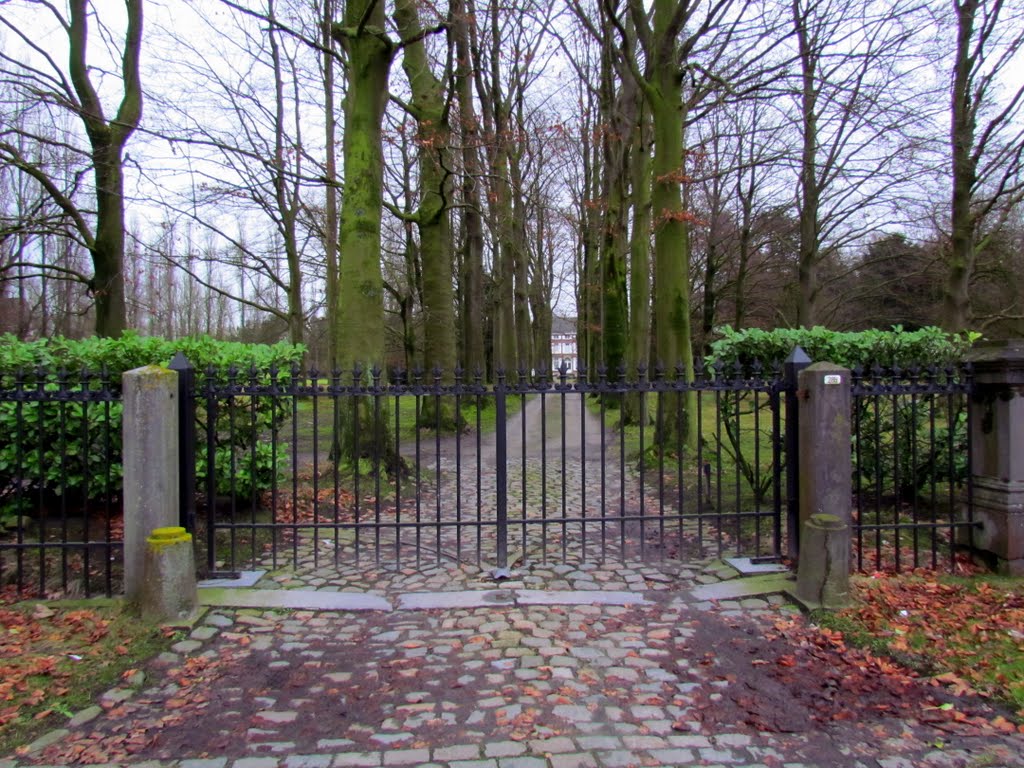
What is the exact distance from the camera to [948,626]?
4.45 m

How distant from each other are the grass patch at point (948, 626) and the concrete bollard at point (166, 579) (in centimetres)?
440

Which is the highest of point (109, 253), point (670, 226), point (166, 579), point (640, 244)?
point (640, 244)

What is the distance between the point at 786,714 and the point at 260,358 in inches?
237

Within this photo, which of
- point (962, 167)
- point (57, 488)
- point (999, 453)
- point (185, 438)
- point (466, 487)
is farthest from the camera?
point (962, 167)

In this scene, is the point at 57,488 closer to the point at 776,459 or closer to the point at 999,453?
the point at 776,459

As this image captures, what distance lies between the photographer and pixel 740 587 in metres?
5.19

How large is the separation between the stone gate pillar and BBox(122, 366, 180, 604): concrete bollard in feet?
20.9

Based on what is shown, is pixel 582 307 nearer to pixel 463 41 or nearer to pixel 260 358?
pixel 463 41

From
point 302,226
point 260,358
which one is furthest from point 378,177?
point 302,226

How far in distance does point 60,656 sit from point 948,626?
5.69m

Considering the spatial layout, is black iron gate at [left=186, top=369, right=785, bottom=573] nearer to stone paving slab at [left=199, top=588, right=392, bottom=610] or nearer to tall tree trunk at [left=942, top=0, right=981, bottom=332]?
stone paving slab at [left=199, top=588, right=392, bottom=610]

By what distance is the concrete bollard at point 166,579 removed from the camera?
457 centimetres

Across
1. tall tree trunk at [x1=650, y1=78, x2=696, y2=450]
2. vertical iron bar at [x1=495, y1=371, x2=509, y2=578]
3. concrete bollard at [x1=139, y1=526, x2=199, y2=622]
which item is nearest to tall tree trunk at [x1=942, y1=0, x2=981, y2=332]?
tall tree trunk at [x1=650, y1=78, x2=696, y2=450]

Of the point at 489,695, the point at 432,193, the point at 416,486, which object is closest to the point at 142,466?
the point at 489,695
